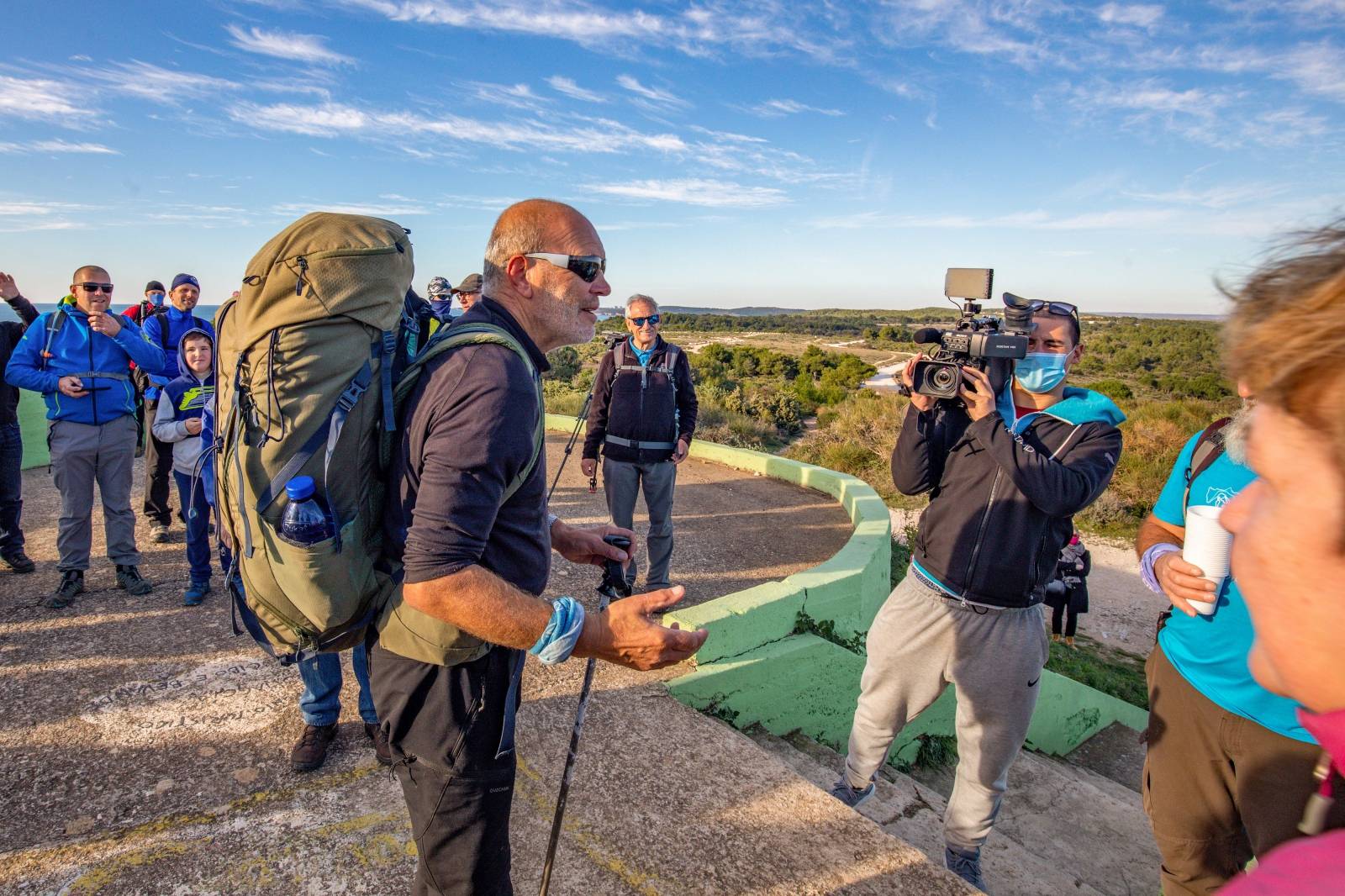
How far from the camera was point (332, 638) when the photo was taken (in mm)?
1766

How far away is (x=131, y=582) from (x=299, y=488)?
4256mm

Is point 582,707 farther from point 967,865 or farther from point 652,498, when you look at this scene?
point 652,498

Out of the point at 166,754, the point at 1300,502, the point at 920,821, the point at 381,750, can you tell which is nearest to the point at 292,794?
the point at 381,750

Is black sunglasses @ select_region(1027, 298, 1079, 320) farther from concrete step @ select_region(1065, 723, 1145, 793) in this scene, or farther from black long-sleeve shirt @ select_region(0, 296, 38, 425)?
black long-sleeve shirt @ select_region(0, 296, 38, 425)

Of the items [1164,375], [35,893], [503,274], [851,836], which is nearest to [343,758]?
[35,893]

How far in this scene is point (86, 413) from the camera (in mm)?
4672

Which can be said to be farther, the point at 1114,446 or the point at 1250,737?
the point at 1114,446

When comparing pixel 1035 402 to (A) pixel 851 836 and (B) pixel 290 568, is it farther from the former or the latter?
(B) pixel 290 568

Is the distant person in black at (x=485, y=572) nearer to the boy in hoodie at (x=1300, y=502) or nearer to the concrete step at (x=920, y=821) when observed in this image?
the boy in hoodie at (x=1300, y=502)

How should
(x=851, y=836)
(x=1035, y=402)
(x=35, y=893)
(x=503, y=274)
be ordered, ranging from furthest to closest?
(x=1035, y=402) → (x=851, y=836) → (x=35, y=893) → (x=503, y=274)

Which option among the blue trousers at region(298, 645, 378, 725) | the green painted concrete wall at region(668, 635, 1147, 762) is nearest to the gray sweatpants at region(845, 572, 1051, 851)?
the green painted concrete wall at region(668, 635, 1147, 762)

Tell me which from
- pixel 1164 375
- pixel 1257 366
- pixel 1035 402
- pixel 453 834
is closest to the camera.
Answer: pixel 1257 366

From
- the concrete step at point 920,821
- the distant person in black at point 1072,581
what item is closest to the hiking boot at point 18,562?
the concrete step at point 920,821

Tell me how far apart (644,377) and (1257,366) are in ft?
15.0
